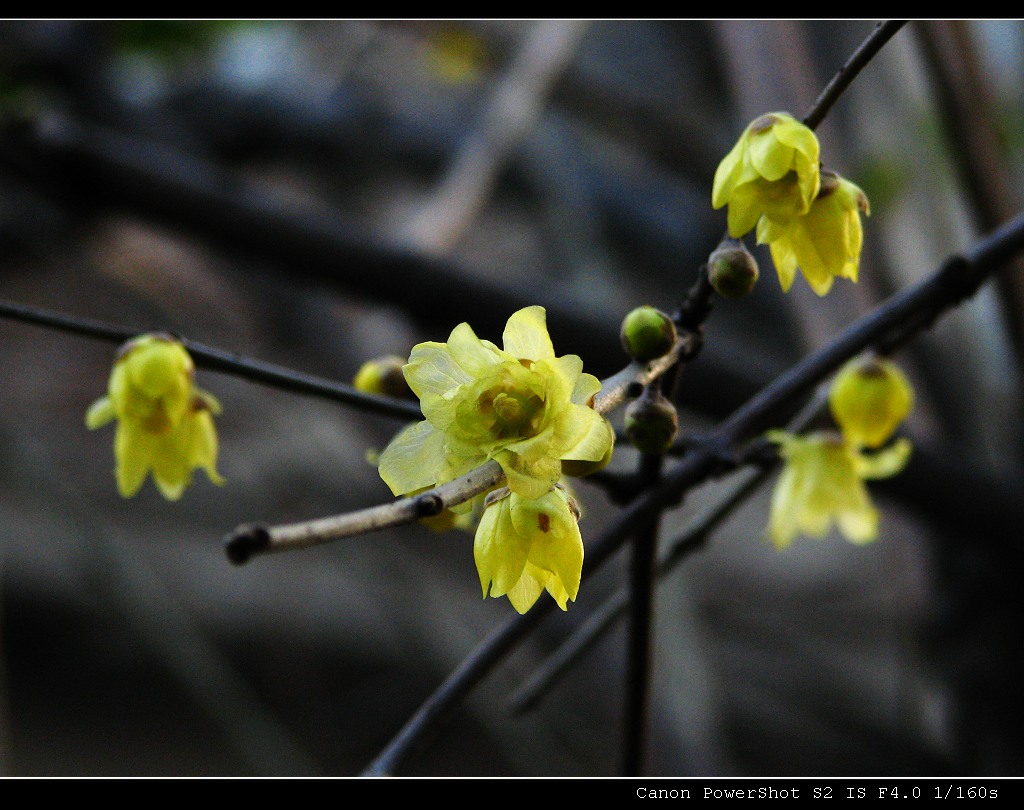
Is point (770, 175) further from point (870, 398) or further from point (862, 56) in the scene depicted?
point (870, 398)

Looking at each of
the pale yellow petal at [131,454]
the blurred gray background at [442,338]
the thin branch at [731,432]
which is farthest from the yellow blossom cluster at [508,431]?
the blurred gray background at [442,338]

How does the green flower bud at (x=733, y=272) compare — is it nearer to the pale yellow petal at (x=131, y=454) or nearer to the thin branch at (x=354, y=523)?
the thin branch at (x=354, y=523)

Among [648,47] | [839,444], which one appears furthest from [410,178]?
[839,444]

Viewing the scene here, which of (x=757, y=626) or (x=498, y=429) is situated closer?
(x=498, y=429)

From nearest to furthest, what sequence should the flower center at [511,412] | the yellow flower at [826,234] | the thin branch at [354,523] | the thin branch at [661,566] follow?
the thin branch at [354,523] < the flower center at [511,412] < the yellow flower at [826,234] < the thin branch at [661,566]

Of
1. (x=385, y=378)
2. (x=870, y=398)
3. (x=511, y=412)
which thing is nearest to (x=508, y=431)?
(x=511, y=412)

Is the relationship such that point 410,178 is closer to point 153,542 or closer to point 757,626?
point 153,542
